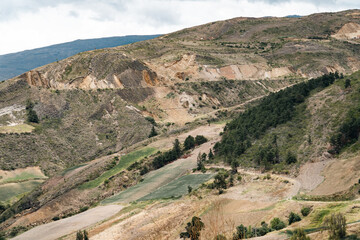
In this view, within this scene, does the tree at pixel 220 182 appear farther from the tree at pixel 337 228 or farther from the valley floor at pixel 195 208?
the tree at pixel 337 228

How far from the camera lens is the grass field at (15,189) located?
169 ft

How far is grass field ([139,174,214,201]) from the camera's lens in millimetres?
41500

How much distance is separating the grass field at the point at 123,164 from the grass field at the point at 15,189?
396 inches

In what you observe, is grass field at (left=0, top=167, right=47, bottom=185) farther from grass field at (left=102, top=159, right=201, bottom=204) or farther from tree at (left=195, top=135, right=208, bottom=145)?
tree at (left=195, top=135, right=208, bottom=145)

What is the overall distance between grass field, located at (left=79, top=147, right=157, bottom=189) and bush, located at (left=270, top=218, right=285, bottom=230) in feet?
102

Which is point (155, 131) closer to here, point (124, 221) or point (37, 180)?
point (37, 180)

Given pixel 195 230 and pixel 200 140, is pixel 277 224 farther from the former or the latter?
pixel 200 140

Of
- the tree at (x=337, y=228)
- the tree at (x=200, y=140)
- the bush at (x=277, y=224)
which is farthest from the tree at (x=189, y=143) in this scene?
the tree at (x=337, y=228)

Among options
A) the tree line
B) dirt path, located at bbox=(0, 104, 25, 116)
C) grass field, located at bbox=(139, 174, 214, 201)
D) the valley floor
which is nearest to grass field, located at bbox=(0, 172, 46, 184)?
the valley floor

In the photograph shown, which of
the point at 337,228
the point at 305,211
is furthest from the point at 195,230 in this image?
the point at 305,211

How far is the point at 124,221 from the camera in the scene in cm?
3522

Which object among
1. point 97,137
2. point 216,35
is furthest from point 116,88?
point 216,35

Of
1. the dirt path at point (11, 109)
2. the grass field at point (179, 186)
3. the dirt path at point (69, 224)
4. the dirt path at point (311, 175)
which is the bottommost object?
the dirt path at point (69, 224)

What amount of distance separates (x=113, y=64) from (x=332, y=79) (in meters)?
51.8
